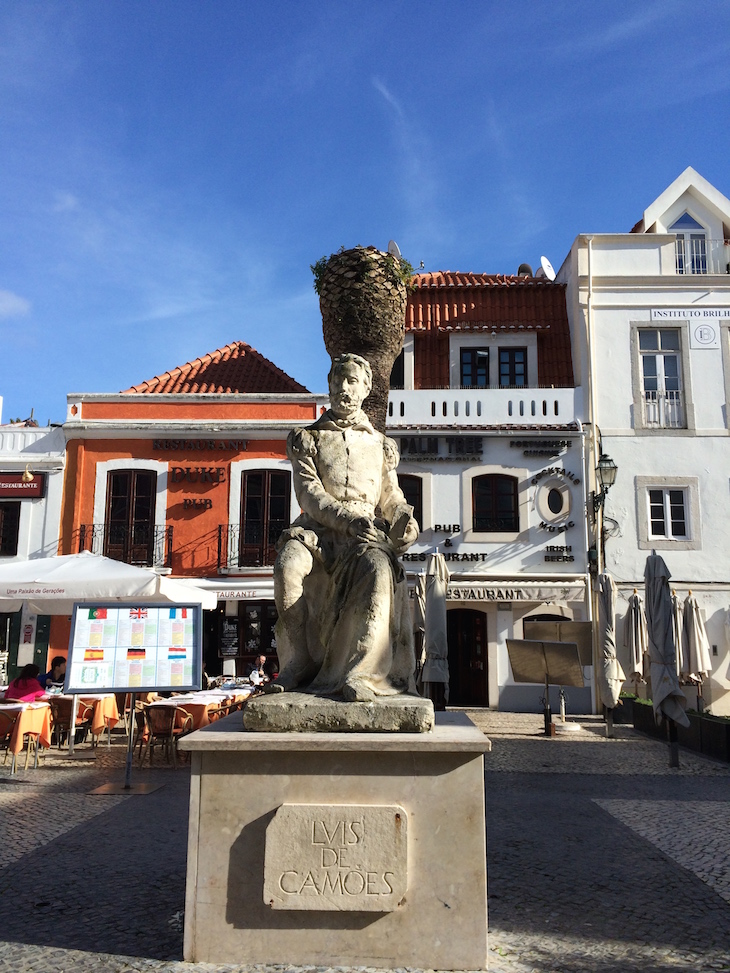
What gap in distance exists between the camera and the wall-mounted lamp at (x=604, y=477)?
15642 millimetres

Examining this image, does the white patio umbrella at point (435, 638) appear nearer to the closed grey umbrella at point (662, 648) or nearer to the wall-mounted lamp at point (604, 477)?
the closed grey umbrella at point (662, 648)

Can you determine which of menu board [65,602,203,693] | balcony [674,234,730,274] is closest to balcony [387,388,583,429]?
balcony [674,234,730,274]

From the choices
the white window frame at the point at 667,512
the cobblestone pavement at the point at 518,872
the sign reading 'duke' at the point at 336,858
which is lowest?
the cobblestone pavement at the point at 518,872

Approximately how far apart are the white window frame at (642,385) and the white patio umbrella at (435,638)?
8017 millimetres

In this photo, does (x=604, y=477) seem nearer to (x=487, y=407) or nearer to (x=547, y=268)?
(x=487, y=407)

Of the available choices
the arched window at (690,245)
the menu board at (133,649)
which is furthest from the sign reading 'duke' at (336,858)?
the arched window at (690,245)

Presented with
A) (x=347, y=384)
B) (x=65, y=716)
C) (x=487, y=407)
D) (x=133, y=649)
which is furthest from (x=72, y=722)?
(x=487, y=407)

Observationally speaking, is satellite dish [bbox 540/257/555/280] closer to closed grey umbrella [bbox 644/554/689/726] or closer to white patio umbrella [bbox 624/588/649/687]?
white patio umbrella [bbox 624/588/649/687]

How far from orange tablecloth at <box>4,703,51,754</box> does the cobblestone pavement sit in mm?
344

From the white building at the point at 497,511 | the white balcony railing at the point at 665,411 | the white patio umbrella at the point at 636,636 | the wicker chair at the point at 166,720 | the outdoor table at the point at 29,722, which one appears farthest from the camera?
the white balcony railing at the point at 665,411

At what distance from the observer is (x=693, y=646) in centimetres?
1534

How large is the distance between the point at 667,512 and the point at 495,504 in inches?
153

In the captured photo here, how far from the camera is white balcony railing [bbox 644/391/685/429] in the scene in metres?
18.5

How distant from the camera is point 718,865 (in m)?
5.11
